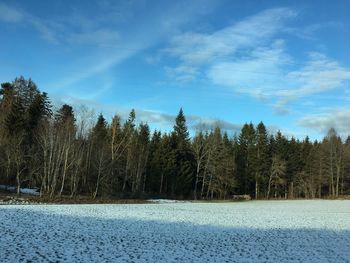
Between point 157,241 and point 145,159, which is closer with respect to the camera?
point 157,241

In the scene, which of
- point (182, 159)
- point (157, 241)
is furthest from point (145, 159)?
point (157, 241)

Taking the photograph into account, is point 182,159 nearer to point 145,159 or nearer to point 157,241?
point 145,159

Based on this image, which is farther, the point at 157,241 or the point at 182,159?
the point at 182,159

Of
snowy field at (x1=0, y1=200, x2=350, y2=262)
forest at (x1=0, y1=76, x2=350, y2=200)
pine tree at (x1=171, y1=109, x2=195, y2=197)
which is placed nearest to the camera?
snowy field at (x1=0, y1=200, x2=350, y2=262)

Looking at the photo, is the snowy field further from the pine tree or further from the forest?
the pine tree

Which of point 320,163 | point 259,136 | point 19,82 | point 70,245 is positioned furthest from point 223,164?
point 70,245

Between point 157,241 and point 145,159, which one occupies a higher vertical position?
point 145,159

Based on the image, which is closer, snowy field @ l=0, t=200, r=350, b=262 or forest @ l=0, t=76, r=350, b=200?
snowy field @ l=0, t=200, r=350, b=262

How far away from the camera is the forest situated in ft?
195

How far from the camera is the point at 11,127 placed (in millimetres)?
65188

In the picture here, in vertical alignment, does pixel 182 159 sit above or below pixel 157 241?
above

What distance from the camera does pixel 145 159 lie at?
81.7 m

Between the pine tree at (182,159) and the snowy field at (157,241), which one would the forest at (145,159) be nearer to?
the pine tree at (182,159)

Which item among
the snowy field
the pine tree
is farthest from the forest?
the snowy field
